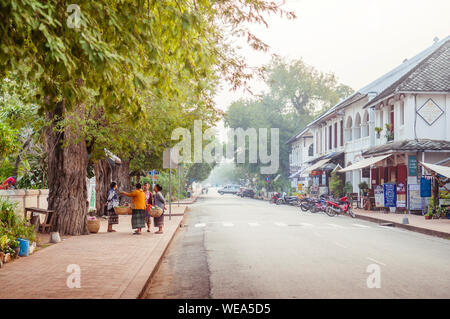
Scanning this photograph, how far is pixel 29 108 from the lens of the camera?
20484 millimetres

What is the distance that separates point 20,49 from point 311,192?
48.7 m

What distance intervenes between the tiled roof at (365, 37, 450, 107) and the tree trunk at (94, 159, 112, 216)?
15613 mm

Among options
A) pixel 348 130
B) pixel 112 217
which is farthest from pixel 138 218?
pixel 348 130

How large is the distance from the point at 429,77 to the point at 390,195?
266 inches

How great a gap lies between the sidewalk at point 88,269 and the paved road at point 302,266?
15.0 inches

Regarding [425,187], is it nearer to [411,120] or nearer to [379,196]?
[411,120]

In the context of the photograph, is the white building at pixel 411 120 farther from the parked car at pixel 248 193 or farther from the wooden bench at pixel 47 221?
the parked car at pixel 248 193

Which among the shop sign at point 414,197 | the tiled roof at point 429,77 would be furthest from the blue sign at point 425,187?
the tiled roof at point 429,77

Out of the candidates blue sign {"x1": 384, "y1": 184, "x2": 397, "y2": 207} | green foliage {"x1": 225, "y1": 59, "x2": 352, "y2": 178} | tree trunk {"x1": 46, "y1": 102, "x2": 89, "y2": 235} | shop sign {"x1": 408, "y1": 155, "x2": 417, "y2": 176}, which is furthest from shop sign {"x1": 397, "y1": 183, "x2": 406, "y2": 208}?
green foliage {"x1": 225, "y1": 59, "x2": 352, "y2": 178}

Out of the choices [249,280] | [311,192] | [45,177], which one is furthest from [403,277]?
[311,192]

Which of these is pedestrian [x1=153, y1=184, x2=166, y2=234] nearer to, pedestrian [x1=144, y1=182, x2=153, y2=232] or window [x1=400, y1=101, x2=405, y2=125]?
pedestrian [x1=144, y1=182, x2=153, y2=232]

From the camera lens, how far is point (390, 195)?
3127 centimetres

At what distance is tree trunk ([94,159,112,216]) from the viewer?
1110 inches

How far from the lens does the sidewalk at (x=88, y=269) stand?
778cm
